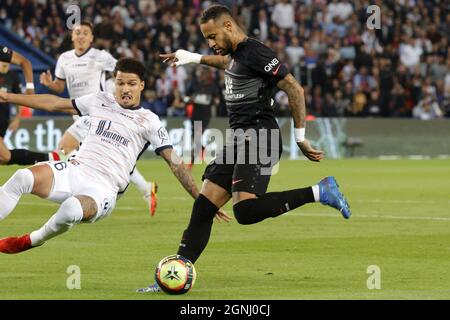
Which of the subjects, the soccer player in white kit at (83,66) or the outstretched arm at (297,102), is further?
the soccer player in white kit at (83,66)

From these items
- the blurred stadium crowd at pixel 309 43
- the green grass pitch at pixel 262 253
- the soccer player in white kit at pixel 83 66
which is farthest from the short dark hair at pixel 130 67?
the blurred stadium crowd at pixel 309 43

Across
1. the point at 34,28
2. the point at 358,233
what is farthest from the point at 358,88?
the point at 358,233

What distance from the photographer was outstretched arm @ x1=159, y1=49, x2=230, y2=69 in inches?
394

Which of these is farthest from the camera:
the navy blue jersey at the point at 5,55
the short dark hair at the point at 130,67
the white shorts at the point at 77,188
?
the navy blue jersey at the point at 5,55

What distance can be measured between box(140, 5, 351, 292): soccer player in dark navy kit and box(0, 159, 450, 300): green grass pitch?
574 millimetres

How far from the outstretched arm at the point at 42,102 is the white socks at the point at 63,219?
0.88m

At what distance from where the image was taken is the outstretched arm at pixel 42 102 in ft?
31.0

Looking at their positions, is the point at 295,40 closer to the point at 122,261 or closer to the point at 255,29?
the point at 255,29

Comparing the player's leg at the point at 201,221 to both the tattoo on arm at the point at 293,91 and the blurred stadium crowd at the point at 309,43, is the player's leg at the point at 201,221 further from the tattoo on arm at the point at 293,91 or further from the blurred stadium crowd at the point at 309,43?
the blurred stadium crowd at the point at 309,43

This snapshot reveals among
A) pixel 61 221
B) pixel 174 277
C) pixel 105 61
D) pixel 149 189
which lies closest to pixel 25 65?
pixel 105 61

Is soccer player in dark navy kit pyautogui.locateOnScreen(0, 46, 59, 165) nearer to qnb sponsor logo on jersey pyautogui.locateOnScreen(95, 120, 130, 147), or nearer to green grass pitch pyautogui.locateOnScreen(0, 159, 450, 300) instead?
green grass pitch pyautogui.locateOnScreen(0, 159, 450, 300)

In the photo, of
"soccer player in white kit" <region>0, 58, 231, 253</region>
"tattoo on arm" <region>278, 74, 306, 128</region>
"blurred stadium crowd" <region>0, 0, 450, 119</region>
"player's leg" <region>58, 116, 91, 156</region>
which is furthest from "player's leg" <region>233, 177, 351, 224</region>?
"blurred stadium crowd" <region>0, 0, 450, 119</region>

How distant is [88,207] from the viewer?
9.41 m

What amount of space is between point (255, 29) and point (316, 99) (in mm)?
3030
